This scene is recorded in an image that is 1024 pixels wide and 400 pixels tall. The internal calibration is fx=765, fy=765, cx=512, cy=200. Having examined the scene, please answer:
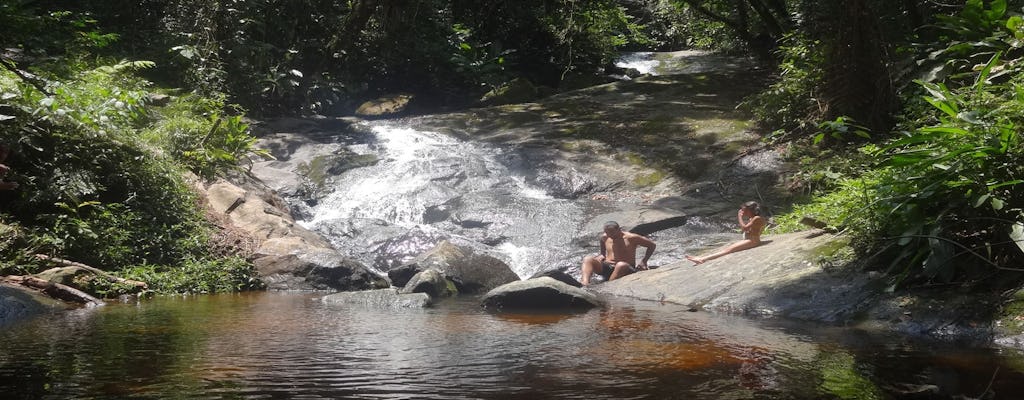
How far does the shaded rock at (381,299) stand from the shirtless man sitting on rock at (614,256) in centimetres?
296

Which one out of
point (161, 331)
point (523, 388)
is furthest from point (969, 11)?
point (161, 331)

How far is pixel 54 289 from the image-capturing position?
23.2 ft

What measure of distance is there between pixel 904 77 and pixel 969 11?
2.60 metres

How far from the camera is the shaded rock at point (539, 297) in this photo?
775cm

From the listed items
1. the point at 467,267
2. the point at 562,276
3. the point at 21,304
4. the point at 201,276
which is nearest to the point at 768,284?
the point at 562,276

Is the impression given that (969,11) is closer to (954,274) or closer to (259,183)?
(954,274)

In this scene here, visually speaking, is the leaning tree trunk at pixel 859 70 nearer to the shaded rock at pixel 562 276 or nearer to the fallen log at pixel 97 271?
the shaded rock at pixel 562 276

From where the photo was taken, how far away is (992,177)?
5.81m

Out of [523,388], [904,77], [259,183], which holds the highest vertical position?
[904,77]

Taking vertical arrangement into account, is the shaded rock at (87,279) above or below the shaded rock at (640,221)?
below

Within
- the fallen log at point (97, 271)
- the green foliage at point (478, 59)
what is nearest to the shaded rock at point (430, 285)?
the fallen log at point (97, 271)

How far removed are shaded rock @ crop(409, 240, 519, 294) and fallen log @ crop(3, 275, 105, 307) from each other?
4.07 m

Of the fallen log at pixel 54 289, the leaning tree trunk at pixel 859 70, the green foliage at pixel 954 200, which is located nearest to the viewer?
Answer: the green foliage at pixel 954 200

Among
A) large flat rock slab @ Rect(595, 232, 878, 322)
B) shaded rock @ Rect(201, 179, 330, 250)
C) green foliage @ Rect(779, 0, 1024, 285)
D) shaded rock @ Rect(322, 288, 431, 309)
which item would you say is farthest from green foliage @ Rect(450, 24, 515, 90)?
green foliage @ Rect(779, 0, 1024, 285)
